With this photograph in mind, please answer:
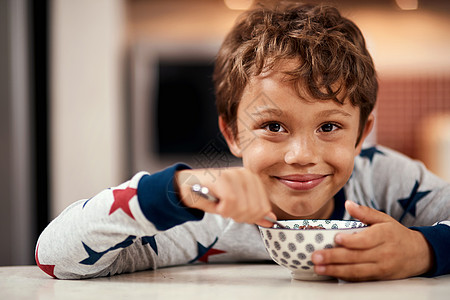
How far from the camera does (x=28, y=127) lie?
7.70 feet

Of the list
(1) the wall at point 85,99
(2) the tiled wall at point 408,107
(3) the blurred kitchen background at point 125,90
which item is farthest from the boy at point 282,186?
(2) the tiled wall at point 408,107

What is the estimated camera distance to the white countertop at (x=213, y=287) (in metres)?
0.63

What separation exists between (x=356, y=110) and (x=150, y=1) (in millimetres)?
2362

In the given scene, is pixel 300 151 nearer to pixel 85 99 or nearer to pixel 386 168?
pixel 386 168

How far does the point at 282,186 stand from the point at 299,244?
253 mm

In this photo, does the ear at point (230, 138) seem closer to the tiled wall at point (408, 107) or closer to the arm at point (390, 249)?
the arm at point (390, 249)

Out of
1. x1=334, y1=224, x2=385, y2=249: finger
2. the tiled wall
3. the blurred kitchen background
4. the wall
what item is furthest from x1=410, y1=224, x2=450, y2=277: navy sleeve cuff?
the tiled wall

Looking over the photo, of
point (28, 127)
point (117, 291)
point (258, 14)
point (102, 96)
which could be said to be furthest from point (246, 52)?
point (102, 96)

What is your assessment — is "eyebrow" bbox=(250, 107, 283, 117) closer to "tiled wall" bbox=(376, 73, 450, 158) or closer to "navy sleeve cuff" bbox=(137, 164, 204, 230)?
"navy sleeve cuff" bbox=(137, 164, 204, 230)

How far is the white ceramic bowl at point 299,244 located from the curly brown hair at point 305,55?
27cm

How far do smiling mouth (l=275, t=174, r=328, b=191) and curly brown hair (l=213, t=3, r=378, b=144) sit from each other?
14 centimetres

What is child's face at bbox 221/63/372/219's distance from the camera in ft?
2.90

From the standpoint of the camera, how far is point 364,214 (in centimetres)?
75

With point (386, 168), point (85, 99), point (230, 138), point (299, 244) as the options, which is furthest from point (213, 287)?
point (85, 99)
